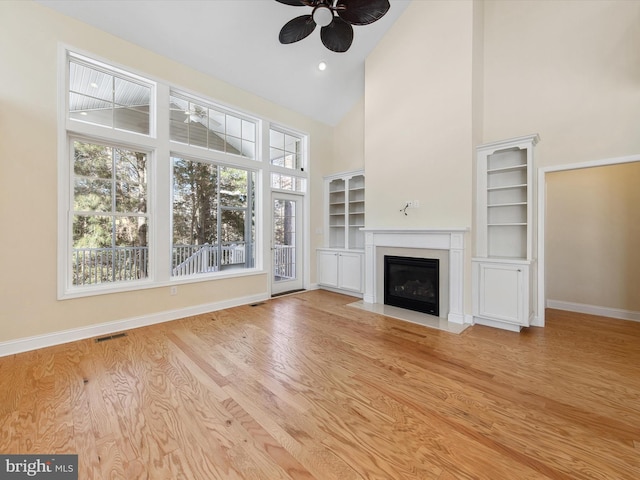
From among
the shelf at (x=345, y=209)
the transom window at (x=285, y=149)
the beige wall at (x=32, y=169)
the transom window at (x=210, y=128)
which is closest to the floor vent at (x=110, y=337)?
the beige wall at (x=32, y=169)

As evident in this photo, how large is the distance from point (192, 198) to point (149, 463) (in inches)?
136

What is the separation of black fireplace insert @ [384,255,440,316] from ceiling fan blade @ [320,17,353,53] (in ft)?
9.89

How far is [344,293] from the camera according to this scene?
211 inches

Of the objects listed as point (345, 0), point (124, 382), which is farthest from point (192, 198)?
point (345, 0)

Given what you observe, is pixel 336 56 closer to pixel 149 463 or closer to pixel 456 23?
pixel 456 23

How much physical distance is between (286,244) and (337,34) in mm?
3552

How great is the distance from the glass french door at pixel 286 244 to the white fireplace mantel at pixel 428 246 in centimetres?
158

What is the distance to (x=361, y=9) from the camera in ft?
8.93

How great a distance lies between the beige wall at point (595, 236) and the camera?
12.3 feet

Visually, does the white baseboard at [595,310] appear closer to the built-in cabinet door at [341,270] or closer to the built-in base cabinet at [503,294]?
the built-in base cabinet at [503,294]

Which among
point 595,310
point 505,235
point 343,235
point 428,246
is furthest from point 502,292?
point 343,235

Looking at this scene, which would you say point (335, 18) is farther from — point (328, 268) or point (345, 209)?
point (328, 268)

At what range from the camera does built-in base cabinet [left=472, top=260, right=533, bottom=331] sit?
328 cm

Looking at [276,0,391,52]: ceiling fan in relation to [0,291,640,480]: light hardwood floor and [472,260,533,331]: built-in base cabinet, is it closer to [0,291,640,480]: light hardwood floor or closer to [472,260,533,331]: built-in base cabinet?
[472,260,533,331]: built-in base cabinet
